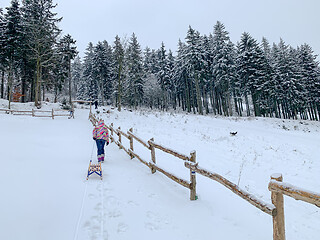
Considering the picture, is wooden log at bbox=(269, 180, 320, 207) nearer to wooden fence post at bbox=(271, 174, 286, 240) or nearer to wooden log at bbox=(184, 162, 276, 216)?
wooden fence post at bbox=(271, 174, 286, 240)

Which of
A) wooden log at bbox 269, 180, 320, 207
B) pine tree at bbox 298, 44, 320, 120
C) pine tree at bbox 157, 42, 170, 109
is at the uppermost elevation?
pine tree at bbox 157, 42, 170, 109

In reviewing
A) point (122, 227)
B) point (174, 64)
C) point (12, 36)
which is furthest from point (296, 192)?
point (174, 64)

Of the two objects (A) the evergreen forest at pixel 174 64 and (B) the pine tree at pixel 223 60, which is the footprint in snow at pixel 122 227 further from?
(B) the pine tree at pixel 223 60

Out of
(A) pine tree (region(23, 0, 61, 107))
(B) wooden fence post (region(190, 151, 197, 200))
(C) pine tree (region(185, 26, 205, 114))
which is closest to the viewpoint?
(B) wooden fence post (region(190, 151, 197, 200))

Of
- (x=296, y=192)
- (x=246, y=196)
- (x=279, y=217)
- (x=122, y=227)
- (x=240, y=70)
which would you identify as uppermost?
(x=240, y=70)

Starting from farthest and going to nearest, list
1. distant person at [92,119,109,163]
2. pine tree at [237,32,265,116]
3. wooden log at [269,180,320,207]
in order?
pine tree at [237,32,265,116] < distant person at [92,119,109,163] < wooden log at [269,180,320,207]

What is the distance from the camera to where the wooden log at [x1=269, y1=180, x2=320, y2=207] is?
7.66ft

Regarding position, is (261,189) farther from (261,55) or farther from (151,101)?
(151,101)

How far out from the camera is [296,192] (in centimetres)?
255

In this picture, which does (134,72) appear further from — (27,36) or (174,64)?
(27,36)

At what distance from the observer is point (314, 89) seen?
111 feet

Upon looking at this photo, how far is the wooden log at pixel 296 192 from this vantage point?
7.66 feet

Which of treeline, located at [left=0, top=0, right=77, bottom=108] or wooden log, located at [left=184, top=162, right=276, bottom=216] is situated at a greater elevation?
treeline, located at [left=0, top=0, right=77, bottom=108]

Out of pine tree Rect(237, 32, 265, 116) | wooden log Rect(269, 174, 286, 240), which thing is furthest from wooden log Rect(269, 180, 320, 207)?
Result: pine tree Rect(237, 32, 265, 116)
